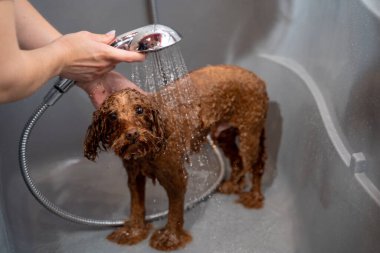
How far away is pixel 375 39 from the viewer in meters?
0.92

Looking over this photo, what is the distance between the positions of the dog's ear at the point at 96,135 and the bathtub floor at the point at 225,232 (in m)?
0.36

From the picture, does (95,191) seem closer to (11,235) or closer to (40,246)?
(40,246)

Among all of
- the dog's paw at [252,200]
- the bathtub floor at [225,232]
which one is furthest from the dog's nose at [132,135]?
the dog's paw at [252,200]

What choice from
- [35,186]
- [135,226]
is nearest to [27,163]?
[35,186]

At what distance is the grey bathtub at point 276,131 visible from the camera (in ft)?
3.17

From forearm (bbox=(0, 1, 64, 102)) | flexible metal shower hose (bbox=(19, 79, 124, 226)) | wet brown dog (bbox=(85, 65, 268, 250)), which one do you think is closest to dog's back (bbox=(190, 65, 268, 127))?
wet brown dog (bbox=(85, 65, 268, 250))

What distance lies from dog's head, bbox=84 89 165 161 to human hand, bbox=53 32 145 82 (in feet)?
0.21

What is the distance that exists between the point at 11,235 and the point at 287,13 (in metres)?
0.92

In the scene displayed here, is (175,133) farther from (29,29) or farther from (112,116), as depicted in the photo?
(29,29)

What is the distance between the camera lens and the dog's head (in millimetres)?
869

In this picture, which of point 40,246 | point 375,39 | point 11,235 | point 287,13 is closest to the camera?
point 375,39

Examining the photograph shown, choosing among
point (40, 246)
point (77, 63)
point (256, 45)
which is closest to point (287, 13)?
point (256, 45)

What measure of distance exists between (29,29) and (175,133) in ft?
1.25

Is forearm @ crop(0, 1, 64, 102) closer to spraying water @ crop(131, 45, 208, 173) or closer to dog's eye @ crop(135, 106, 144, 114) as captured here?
dog's eye @ crop(135, 106, 144, 114)
